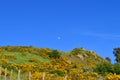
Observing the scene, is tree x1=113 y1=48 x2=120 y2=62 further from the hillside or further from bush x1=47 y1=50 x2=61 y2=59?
bush x1=47 y1=50 x2=61 y2=59

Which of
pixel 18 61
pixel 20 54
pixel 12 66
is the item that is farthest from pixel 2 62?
pixel 20 54

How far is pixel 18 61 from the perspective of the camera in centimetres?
6169

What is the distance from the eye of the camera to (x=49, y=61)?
68.2 meters

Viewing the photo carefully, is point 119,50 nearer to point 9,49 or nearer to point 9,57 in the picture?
point 9,49

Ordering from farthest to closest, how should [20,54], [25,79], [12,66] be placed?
[20,54] → [12,66] → [25,79]

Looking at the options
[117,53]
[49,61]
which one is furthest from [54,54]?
[117,53]

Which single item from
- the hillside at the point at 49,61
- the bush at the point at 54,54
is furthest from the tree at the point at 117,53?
the bush at the point at 54,54

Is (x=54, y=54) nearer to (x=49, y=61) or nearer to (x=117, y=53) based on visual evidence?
(x=49, y=61)

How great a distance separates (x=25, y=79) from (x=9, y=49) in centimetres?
3214

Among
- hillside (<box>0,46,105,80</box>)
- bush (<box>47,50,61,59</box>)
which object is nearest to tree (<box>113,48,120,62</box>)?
hillside (<box>0,46,105,80</box>)

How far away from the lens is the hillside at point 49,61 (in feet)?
166

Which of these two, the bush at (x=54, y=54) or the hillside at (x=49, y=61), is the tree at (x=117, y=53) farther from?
the bush at (x=54, y=54)

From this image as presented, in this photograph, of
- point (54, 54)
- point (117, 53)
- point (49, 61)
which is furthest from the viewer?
point (117, 53)

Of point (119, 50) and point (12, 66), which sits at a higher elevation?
point (119, 50)
